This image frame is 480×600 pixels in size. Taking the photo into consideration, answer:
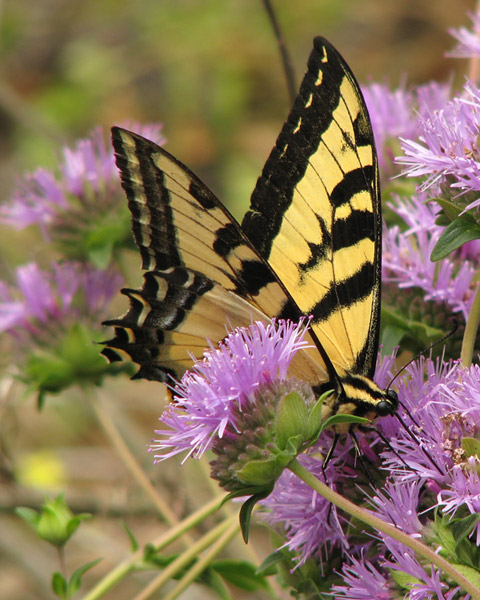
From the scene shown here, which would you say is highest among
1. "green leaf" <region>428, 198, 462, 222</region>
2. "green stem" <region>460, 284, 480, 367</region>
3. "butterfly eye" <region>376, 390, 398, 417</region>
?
"green leaf" <region>428, 198, 462, 222</region>

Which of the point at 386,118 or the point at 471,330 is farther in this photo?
the point at 386,118

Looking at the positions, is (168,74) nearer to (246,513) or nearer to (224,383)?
(224,383)

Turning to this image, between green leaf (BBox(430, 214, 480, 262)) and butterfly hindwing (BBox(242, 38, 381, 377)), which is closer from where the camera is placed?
green leaf (BBox(430, 214, 480, 262))

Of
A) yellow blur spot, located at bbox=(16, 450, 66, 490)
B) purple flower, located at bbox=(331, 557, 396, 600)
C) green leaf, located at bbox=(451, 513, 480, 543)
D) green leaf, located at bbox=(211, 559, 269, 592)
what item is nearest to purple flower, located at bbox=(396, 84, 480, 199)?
green leaf, located at bbox=(451, 513, 480, 543)

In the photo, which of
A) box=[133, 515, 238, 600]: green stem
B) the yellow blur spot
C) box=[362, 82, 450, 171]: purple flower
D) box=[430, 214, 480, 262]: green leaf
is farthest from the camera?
the yellow blur spot

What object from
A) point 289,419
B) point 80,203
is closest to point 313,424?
point 289,419

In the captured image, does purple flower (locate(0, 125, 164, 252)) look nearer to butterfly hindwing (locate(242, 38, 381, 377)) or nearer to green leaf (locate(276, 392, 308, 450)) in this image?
butterfly hindwing (locate(242, 38, 381, 377))
